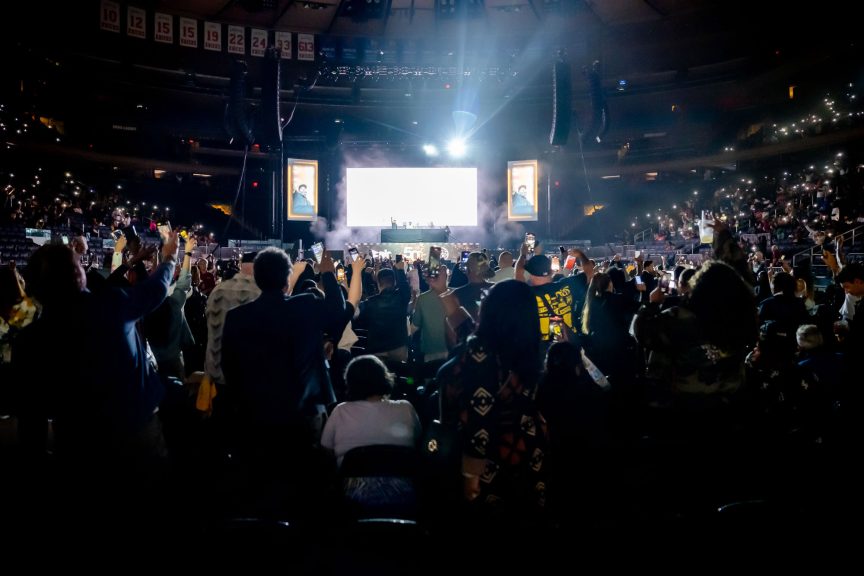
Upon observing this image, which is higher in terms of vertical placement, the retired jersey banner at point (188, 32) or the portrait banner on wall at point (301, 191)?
the retired jersey banner at point (188, 32)

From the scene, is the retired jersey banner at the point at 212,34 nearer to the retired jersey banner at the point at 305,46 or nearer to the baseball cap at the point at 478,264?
the retired jersey banner at the point at 305,46

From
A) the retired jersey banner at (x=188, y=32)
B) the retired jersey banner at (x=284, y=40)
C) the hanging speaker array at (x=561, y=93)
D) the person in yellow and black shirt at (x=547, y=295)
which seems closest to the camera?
the person in yellow and black shirt at (x=547, y=295)

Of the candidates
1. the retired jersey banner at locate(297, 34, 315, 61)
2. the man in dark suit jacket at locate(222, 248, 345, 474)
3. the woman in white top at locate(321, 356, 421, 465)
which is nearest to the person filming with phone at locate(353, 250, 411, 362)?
the man in dark suit jacket at locate(222, 248, 345, 474)

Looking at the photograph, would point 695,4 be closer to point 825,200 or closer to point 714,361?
point 825,200

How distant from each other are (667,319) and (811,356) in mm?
1725

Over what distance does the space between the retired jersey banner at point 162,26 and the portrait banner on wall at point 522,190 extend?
1282cm

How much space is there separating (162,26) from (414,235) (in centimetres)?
1079

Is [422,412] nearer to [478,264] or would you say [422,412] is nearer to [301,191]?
[478,264]

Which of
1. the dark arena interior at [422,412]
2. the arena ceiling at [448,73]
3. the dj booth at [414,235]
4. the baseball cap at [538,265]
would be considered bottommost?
the dark arena interior at [422,412]

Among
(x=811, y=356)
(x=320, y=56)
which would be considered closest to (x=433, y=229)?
(x=320, y=56)

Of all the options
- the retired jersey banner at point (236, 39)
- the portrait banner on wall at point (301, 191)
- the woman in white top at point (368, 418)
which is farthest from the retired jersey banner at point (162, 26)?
the woman in white top at point (368, 418)

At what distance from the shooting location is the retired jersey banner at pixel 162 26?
17.5 m

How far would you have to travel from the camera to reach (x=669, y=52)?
20781mm

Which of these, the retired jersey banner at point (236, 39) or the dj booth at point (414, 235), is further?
the dj booth at point (414, 235)
